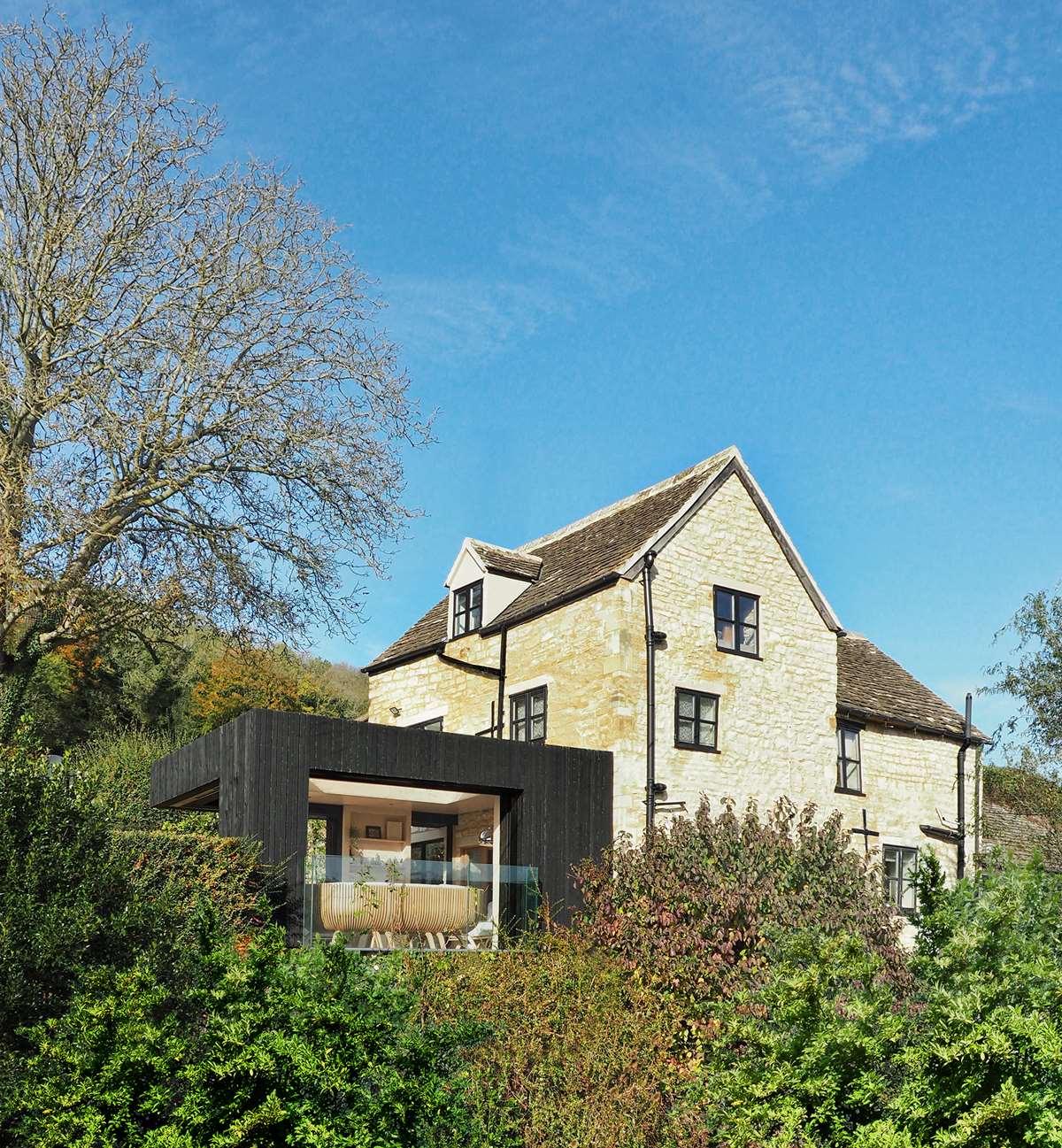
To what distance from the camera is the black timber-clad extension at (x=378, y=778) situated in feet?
54.5

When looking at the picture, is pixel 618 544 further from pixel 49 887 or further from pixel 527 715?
Result: pixel 49 887

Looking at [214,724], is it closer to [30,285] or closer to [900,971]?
[30,285]

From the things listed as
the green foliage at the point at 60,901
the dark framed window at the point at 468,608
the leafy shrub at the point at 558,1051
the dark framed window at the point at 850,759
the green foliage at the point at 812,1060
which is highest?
the dark framed window at the point at 468,608

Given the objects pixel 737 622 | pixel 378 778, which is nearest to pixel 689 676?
pixel 737 622

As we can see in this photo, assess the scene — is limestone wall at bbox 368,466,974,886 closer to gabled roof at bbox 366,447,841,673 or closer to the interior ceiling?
gabled roof at bbox 366,447,841,673

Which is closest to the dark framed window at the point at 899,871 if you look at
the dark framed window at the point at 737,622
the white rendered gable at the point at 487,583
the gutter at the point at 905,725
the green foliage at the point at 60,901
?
the gutter at the point at 905,725

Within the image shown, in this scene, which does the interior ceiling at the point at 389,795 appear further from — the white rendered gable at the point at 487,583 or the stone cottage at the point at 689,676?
the white rendered gable at the point at 487,583

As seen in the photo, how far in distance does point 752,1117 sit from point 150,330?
55.1 ft

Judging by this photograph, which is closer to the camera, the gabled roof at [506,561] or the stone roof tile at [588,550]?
the stone roof tile at [588,550]

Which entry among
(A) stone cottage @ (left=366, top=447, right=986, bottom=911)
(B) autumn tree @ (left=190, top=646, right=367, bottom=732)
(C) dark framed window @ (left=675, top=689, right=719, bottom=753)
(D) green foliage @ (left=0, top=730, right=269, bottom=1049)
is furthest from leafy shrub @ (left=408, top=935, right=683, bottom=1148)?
(B) autumn tree @ (left=190, top=646, right=367, bottom=732)

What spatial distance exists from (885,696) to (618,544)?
8045mm

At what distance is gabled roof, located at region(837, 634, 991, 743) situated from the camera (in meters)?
25.1

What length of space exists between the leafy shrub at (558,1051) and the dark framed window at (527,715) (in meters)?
7.57

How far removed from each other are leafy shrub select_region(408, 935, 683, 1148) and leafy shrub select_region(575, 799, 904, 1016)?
3.49ft
